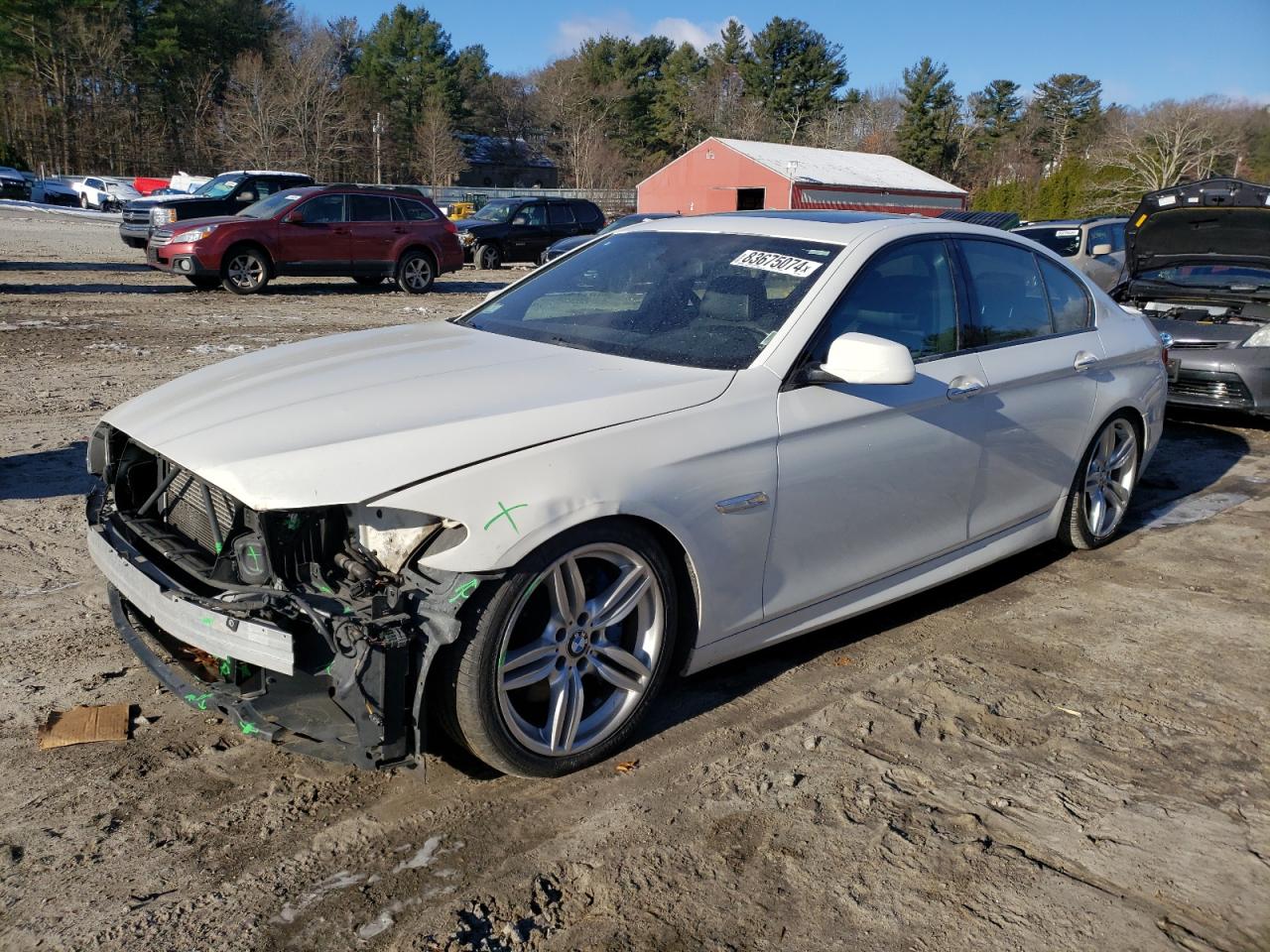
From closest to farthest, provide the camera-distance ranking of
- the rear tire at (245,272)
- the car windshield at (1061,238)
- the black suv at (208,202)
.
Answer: the car windshield at (1061,238), the rear tire at (245,272), the black suv at (208,202)

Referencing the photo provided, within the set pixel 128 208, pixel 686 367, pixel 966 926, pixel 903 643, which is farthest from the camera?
pixel 128 208

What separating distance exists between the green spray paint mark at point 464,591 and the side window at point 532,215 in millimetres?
23636

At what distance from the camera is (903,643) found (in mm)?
4230

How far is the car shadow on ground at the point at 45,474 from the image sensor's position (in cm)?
565

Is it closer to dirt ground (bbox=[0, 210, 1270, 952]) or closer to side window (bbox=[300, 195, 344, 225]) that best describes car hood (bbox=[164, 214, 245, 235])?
side window (bbox=[300, 195, 344, 225])

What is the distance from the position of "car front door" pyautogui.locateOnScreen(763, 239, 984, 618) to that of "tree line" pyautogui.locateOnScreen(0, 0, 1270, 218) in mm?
42335

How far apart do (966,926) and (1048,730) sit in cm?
119

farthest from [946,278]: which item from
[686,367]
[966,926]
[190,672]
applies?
[190,672]

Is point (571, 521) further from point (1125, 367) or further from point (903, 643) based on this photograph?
point (1125, 367)

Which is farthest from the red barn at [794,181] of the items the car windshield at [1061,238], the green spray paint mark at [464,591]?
the green spray paint mark at [464,591]

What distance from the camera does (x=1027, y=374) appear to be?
14.7 feet

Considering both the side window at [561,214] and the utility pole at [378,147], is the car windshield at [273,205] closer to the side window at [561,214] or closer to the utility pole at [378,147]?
the side window at [561,214]

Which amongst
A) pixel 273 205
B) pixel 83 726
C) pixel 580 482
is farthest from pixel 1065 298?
pixel 273 205

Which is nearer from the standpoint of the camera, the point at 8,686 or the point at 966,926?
the point at 966,926
